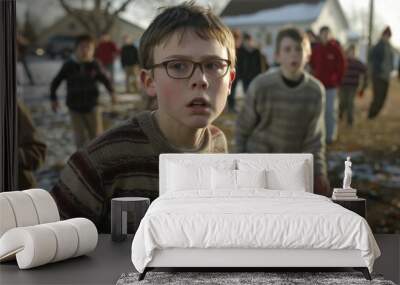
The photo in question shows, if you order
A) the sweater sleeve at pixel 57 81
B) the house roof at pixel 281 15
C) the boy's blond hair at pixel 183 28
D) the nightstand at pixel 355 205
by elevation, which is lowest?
the nightstand at pixel 355 205

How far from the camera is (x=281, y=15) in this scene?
7.70 meters

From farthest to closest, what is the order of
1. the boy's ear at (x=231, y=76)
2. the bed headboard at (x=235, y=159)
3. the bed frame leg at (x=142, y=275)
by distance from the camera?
the boy's ear at (x=231, y=76)
the bed headboard at (x=235, y=159)
the bed frame leg at (x=142, y=275)

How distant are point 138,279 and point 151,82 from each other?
9.48 feet

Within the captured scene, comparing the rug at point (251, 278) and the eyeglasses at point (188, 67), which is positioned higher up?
the eyeglasses at point (188, 67)

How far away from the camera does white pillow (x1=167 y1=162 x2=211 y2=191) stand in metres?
6.88

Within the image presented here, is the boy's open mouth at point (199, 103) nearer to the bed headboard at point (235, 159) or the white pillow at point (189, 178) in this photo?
the bed headboard at point (235, 159)

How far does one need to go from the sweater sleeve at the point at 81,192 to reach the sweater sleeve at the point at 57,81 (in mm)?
681

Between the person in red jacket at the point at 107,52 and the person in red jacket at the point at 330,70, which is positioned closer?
the person in red jacket at the point at 330,70

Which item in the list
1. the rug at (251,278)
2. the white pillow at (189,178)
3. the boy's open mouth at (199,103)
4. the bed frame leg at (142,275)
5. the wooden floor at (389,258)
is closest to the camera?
the rug at (251,278)

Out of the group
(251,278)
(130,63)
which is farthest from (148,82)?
(251,278)

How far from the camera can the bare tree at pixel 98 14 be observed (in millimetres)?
7754

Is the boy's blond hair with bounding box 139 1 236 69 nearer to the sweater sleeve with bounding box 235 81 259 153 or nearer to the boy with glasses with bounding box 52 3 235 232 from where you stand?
the boy with glasses with bounding box 52 3 235 232

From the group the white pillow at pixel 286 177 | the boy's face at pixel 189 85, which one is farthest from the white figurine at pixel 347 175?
the boy's face at pixel 189 85

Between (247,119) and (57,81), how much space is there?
2122 millimetres
